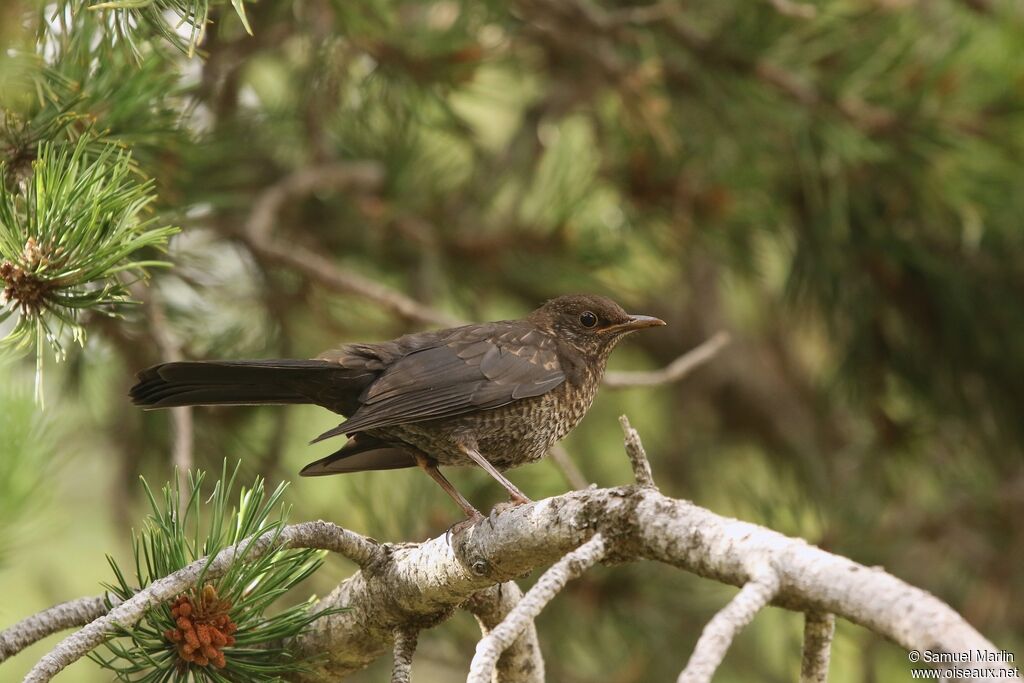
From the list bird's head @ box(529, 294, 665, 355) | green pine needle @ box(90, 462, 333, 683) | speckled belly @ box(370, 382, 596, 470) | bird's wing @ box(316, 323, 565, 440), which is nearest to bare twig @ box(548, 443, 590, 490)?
speckled belly @ box(370, 382, 596, 470)

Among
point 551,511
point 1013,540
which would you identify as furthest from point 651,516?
point 1013,540

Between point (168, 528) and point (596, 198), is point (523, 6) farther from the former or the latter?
point (168, 528)

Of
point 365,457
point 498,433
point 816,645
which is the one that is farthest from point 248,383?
point 816,645

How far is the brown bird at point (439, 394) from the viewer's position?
131 inches

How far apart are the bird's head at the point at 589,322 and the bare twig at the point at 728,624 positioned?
2332 millimetres

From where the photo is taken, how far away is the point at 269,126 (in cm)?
487

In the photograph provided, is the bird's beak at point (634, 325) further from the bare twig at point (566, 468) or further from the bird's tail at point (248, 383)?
the bird's tail at point (248, 383)

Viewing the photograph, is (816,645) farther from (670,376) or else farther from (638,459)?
(670,376)

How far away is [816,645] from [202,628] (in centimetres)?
122

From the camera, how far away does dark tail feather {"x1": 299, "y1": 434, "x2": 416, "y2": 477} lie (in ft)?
11.4

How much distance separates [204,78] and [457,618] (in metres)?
2.39

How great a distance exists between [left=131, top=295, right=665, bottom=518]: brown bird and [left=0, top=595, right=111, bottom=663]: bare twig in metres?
0.96

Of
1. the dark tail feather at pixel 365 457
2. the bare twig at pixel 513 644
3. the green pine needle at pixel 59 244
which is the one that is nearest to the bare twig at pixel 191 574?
the bare twig at pixel 513 644

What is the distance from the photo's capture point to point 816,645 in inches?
69.6
